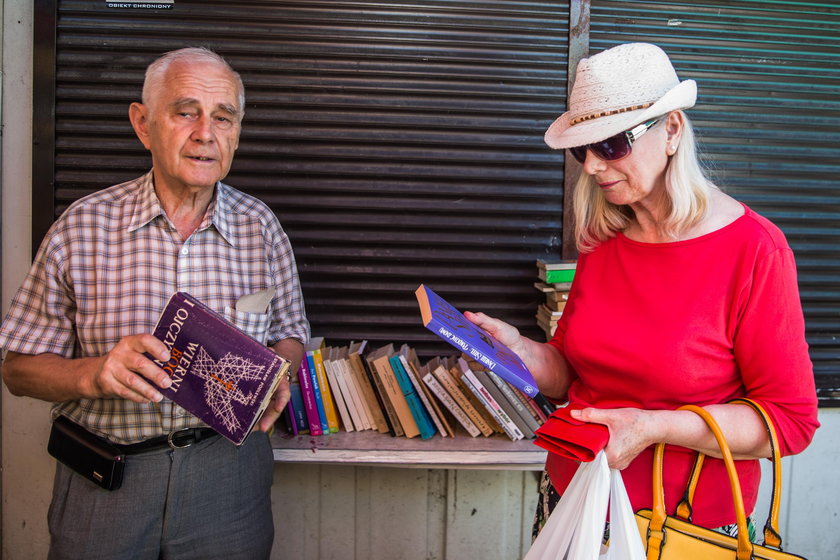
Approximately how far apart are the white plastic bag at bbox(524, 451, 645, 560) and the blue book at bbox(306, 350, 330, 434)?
51.6 inches

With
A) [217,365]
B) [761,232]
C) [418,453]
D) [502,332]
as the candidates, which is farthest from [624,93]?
[418,453]

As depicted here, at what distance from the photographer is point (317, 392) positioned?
8.73ft

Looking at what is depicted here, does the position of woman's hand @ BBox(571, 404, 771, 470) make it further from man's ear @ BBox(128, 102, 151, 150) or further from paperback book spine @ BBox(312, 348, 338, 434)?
man's ear @ BBox(128, 102, 151, 150)

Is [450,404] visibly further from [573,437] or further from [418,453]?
[573,437]

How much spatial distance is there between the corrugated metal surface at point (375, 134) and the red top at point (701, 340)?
114cm

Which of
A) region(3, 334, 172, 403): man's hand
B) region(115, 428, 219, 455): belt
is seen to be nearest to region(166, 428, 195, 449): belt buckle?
region(115, 428, 219, 455): belt

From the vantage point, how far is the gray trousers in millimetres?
1885

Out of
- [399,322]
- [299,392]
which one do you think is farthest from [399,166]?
[299,392]

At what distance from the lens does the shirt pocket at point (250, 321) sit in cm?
203

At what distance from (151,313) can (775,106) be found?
2.78m

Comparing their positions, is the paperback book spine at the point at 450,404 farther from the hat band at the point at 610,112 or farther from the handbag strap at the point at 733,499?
the hat band at the point at 610,112

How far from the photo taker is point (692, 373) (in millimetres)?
1573

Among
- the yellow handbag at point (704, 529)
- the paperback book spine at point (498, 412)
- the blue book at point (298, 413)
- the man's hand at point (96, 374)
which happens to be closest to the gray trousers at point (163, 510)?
the man's hand at point (96, 374)

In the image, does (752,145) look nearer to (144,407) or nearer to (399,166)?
(399,166)
